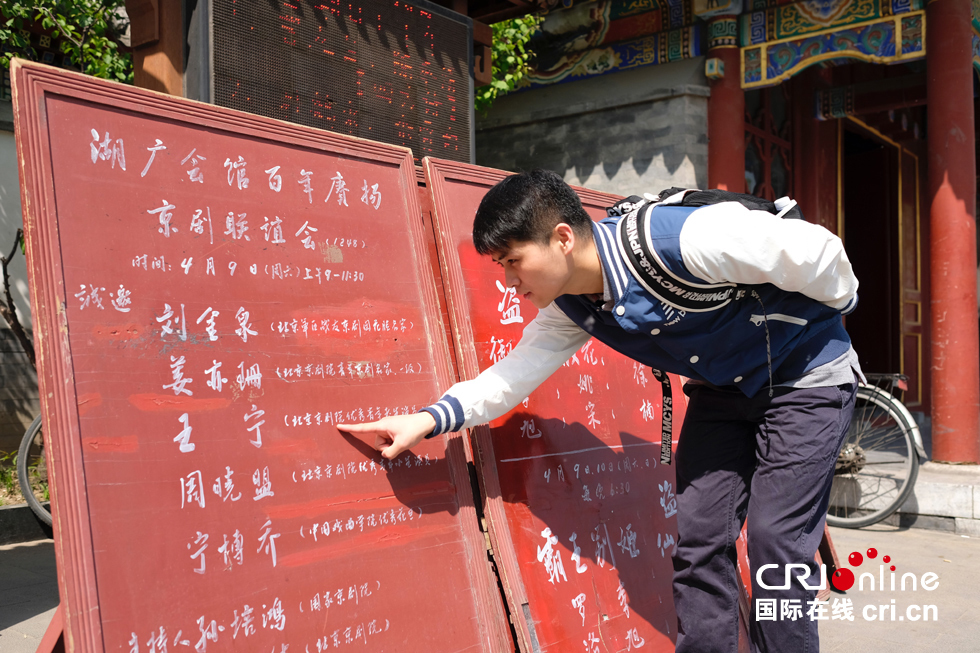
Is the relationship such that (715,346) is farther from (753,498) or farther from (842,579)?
(842,579)

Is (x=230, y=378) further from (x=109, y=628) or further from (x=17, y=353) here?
(x=17, y=353)

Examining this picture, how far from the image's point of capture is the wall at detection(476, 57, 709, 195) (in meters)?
6.50

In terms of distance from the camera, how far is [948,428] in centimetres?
534

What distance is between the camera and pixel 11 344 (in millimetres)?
5637

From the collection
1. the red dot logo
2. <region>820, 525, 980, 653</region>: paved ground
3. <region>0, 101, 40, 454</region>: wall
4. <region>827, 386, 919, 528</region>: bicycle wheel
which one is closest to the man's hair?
<region>820, 525, 980, 653</region>: paved ground

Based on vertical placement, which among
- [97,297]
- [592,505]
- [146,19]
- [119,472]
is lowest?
[592,505]

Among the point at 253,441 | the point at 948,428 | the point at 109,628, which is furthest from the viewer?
the point at 948,428

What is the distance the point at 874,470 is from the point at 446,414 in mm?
4543

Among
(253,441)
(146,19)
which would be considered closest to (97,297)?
(253,441)

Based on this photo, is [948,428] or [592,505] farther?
[948,428]

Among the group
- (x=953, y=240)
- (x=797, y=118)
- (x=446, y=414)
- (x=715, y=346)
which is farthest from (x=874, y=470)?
(x=446, y=414)

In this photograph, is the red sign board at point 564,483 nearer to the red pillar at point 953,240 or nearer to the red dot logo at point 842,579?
the red dot logo at point 842,579

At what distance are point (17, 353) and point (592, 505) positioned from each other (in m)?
4.92

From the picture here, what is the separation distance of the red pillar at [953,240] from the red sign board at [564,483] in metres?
3.55
